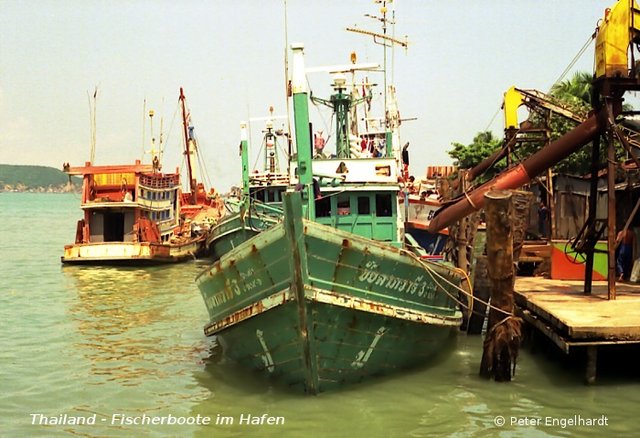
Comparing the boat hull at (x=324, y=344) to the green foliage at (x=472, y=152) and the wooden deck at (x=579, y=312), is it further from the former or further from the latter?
the green foliage at (x=472, y=152)

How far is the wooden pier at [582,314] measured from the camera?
10.1 m

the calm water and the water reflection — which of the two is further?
the water reflection

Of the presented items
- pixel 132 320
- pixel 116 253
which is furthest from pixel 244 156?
pixel 132 320

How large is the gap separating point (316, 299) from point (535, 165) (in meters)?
5.38

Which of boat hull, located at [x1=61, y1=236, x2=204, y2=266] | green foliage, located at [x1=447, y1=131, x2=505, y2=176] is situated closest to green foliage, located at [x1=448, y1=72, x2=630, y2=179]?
green foliage, located at [x1=447, y1=131, x2=505, y2=176]

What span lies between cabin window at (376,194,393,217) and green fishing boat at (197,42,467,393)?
2.47 metres

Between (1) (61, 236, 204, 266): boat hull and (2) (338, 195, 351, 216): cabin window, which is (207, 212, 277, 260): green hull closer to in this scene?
(1) (61, 236, 204, 266): boat hull

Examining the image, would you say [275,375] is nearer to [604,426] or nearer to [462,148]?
[604,426]

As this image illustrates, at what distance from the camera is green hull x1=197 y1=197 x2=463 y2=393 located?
32.7ft

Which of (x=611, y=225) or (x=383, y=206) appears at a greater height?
(x=383, y=206)

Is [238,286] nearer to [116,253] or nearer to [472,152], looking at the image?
[116,253]

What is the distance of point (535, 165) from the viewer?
12.9m

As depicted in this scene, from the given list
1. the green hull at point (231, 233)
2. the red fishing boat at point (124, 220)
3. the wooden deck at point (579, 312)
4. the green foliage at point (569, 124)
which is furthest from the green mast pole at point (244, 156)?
the wooden deck at point (579, 312)

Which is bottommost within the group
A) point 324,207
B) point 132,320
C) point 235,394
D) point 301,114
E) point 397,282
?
point 132,320
